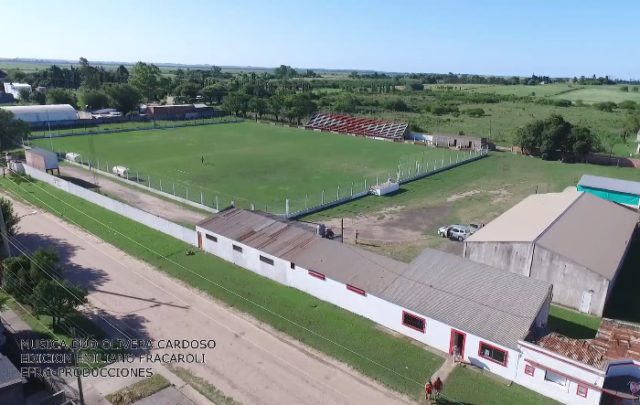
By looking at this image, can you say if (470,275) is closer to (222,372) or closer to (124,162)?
(222,372)

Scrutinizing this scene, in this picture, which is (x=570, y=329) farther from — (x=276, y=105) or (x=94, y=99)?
(x=94, y=99)

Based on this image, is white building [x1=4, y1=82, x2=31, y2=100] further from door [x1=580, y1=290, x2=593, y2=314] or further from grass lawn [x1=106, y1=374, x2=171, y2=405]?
door [x1=580, y1=290, x2=593, y2=314]

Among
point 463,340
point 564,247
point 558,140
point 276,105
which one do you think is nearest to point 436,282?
point 463,340

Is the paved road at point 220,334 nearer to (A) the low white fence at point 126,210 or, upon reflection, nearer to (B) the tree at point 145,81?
(A) the low white fence at point 126,210

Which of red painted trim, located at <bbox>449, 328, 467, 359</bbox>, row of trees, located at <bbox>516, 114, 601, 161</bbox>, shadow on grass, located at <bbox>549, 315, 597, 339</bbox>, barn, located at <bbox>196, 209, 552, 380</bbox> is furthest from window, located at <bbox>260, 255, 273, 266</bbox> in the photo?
row of trees, located at <bbox>516, 114, 601, 161</bbox>

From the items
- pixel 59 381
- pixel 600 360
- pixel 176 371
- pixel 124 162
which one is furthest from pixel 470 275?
pixel 124 162

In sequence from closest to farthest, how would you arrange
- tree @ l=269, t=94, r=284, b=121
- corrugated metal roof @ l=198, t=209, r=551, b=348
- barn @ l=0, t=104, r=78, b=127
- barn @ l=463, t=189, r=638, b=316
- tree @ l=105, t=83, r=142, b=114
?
corrugated metal roof @ l=198, t=209, r=551, b=348 < barn @ l=463, t=189, r=638, b=316 < barn @ l=0, t=104, r=78, b=127 < tree @ l=105, t=83, r=142, b=114 < tree @ l=269, t=94, r=284, b=121


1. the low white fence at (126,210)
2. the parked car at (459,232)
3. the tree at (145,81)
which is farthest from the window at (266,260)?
the tree at (145,81)
